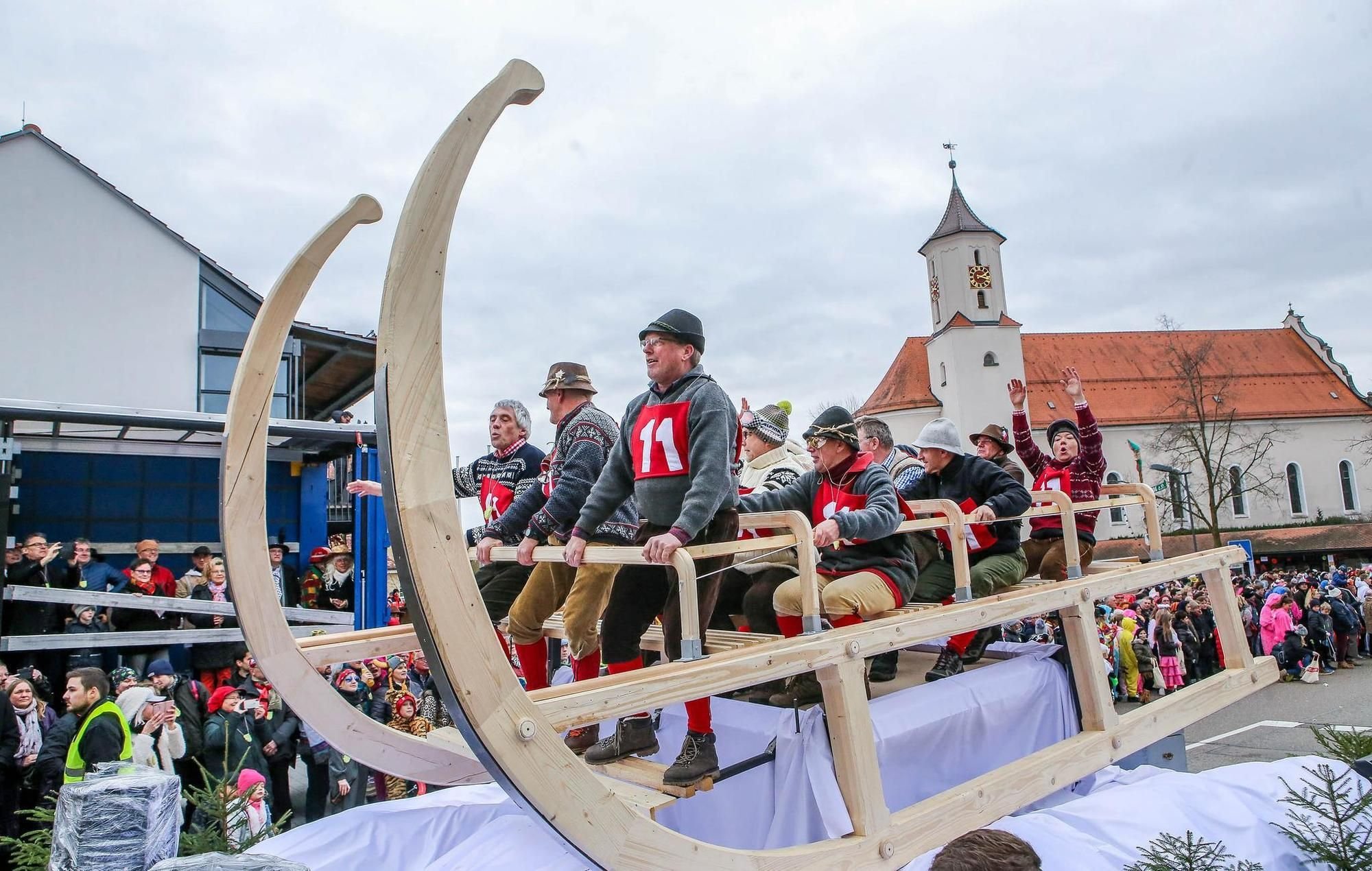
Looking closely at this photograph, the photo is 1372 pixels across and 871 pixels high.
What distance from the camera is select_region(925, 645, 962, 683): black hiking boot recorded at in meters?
4.70

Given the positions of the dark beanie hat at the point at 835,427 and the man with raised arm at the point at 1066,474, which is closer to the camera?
the dark beanie hat at the point at 835,427

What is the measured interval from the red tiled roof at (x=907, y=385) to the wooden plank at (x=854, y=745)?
151ft

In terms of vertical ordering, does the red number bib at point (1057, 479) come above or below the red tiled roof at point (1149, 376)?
below

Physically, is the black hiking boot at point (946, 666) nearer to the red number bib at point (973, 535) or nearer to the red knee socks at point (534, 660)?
the red number bib at point (973, 535)

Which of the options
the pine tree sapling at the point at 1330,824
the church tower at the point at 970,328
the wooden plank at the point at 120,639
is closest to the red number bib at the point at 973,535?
the pine tree sapling at the point at 1330,824

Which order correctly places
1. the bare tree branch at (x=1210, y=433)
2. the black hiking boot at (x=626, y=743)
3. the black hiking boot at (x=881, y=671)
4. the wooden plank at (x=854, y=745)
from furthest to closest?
1. the bare tree branch at (x=1210, y=433)
2. the black hiking boot at (x=881, y=671)
3. the black hiking boot at (x=626, y=743)
4. the wooden plank at (x=854, y=745)

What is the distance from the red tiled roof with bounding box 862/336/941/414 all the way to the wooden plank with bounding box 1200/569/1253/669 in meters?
43.3

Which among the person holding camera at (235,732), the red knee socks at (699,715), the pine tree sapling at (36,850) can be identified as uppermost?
the red knee socks at (699,715)

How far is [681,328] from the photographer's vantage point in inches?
132

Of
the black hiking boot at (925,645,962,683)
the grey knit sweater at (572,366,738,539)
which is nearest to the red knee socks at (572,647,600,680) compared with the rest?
the grey knit sweater at (572,366,738,539)

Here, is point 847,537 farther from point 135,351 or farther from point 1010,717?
point 135,351

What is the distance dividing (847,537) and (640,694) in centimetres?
138

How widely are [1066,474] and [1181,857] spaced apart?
3720mm

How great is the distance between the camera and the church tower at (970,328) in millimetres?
45406
